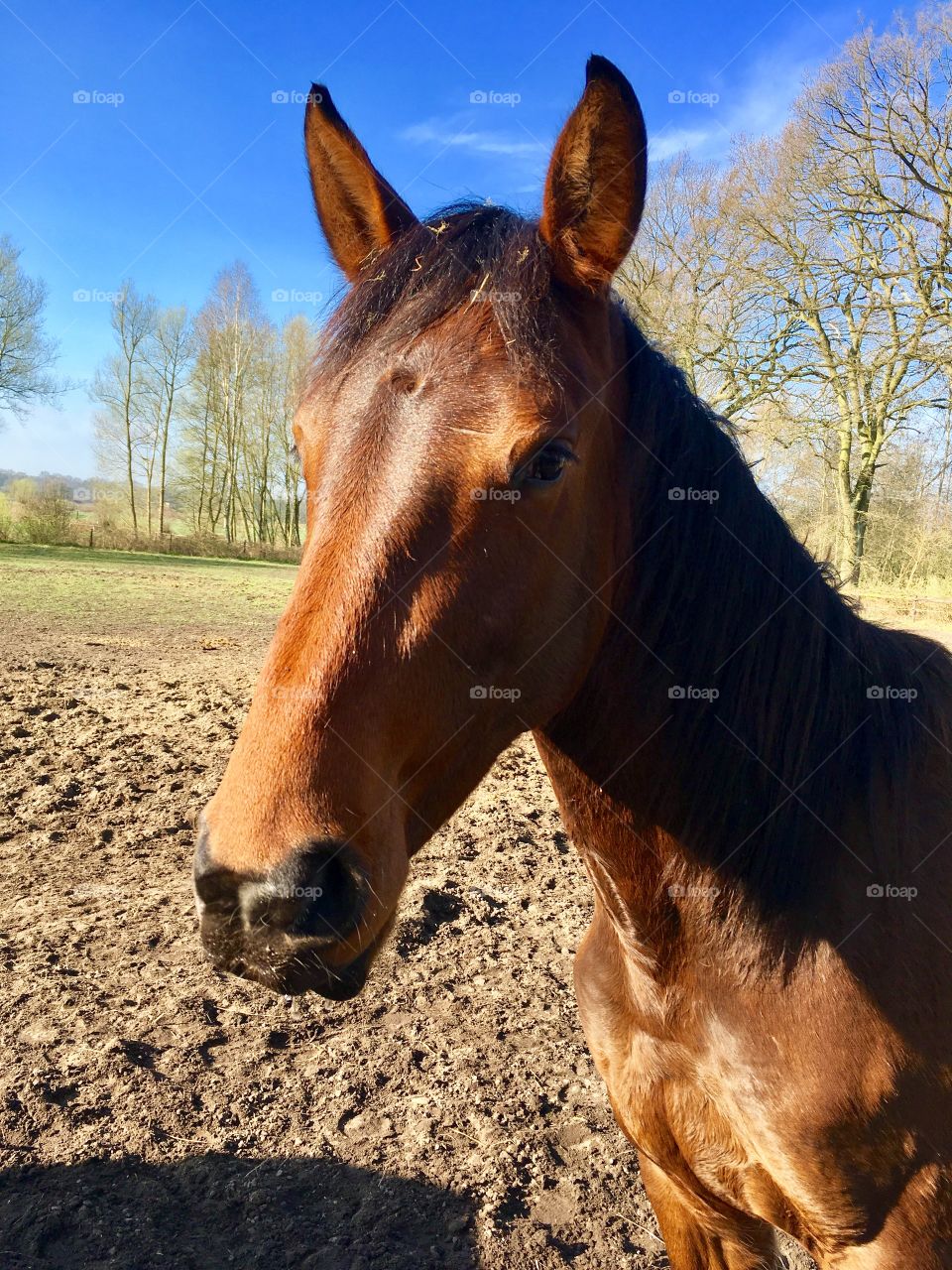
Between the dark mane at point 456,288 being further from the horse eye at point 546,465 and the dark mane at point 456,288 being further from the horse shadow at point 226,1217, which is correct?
the horse shadow at point 226,1217

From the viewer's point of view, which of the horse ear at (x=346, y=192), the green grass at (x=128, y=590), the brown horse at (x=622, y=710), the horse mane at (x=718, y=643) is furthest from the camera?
the green grass at (x=128, y=590)

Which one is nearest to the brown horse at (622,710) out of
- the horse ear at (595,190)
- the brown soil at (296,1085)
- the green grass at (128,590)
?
the horse ear at (595,190)

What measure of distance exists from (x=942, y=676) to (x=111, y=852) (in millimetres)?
5465

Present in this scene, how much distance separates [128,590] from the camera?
20.0 metres

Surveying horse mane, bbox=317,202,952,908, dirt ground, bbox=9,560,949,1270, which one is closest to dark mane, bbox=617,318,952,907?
horse mane, bbox=317,202,952,908

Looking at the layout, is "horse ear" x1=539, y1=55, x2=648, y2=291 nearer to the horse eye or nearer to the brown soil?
the horse eye

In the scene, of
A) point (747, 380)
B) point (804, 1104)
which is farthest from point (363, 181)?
point (747, 380)

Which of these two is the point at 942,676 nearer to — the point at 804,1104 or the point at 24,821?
the point at 804,1104

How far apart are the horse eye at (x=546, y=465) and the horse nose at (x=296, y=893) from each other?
83cm

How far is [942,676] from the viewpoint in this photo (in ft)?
7.60

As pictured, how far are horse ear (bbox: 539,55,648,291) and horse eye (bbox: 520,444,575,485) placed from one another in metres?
0.51

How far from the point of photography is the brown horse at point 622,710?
58.2 inches

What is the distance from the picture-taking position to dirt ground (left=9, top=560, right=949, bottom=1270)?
2.88m

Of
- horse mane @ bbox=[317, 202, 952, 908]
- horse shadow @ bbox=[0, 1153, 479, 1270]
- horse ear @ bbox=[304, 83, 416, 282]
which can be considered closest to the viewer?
horse mane @ bbox=[317, 202, 952, 908]
